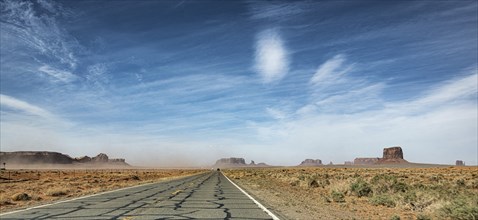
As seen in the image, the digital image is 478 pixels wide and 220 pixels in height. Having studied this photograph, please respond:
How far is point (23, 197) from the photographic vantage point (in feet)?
66.4

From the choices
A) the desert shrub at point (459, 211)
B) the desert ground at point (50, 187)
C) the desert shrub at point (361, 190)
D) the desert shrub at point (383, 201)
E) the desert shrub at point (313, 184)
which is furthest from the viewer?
the desert shrub at point (313, 184)

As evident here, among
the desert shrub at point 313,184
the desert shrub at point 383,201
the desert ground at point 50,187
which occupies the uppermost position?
the desert shrub at point 313,184

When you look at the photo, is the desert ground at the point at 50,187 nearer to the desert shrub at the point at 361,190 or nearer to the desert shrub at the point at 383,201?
the desert shrub at the point at 383,201

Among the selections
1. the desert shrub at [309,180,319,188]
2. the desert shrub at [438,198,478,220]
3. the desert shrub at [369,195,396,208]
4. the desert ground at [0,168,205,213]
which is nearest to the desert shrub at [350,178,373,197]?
the desert shrub at [369,195,396,208]

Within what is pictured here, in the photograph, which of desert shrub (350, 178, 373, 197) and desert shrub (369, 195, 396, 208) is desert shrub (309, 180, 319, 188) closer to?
desert shrub (350, 178, 373, 197)

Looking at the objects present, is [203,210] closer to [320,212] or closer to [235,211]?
[235,211]

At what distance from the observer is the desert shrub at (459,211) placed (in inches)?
441

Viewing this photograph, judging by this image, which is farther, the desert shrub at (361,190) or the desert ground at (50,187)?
the desert shrub at (361,190)

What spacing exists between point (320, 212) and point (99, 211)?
782cm

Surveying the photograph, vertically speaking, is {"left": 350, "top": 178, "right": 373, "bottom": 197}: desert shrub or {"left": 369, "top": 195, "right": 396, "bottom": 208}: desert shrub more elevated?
{"left": 350, "top": 178, "right": 373, "bottom": 197}: desert shrub

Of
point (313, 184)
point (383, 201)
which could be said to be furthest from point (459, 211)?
point (313, 184)

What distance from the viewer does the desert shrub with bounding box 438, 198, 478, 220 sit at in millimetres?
11207

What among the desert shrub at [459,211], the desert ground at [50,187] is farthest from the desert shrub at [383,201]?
the desert ground at [50,187]

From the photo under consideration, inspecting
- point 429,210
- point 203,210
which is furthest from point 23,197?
point 429,210
